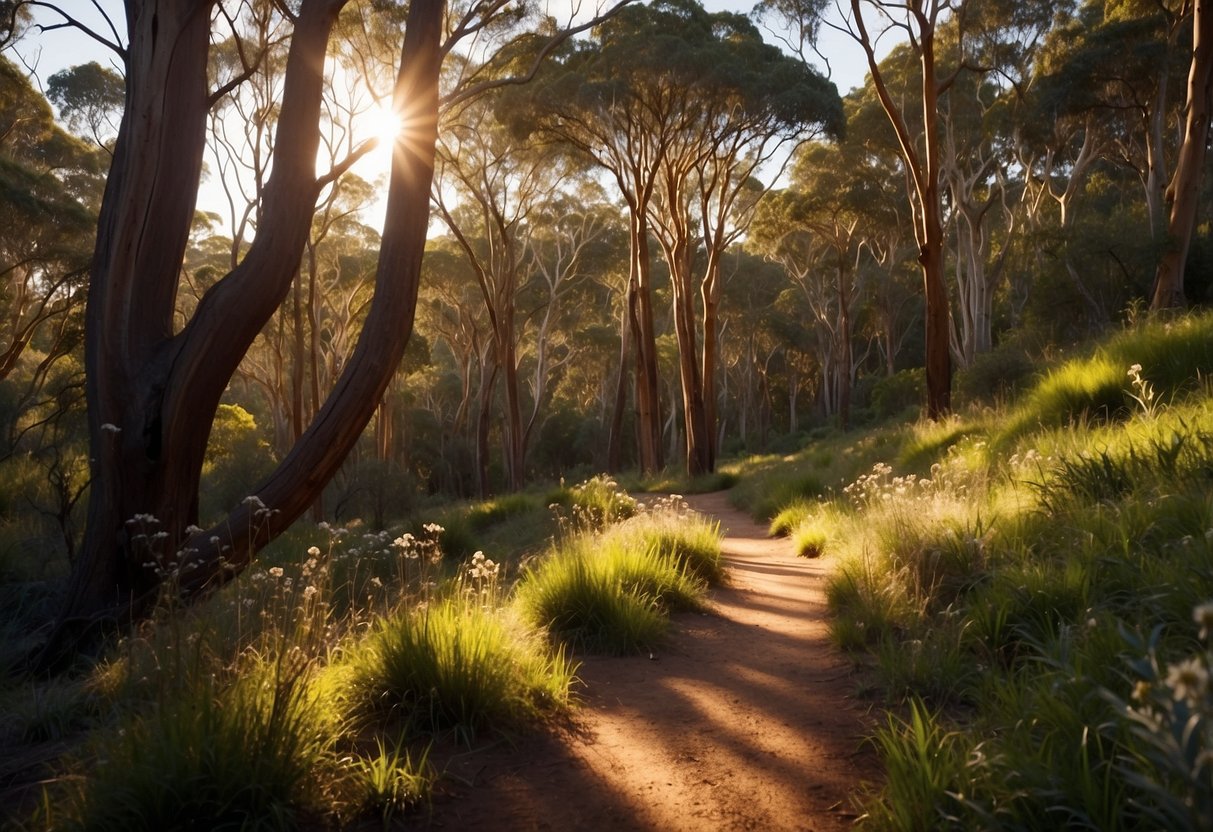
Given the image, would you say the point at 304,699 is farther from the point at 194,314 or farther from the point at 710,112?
the point at 710,112

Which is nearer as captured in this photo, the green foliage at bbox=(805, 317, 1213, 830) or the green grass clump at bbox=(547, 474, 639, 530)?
the green foliage at bbox=(805, 317, 1213, 830)

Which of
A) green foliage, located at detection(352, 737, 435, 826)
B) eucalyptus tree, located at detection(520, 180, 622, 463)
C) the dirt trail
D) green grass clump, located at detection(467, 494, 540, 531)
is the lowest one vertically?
green grass clump, located at detection(467, 494, 540, 531)

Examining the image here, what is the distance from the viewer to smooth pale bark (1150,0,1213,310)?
1045 cm

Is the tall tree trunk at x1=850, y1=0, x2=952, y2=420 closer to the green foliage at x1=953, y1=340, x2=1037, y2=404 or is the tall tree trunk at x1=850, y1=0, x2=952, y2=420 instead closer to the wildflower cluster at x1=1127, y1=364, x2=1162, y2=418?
the green foliage at x1=953, y1=340, x2=1037, y2=404

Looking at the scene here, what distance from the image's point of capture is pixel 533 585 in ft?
16.1

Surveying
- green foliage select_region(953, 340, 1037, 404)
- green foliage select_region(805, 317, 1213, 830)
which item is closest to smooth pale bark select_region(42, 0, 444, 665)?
green foliage select_region(805, 317, 1213, 830)

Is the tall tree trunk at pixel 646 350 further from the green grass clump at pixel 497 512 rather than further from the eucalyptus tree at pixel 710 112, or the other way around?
the green grass clump at pixel 497 512

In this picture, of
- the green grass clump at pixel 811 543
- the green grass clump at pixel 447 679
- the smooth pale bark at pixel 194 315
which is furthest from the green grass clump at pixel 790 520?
the green grass clump at pixel 447 679

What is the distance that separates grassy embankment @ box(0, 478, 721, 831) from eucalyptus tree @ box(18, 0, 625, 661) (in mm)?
634

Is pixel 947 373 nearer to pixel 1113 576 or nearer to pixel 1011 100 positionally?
pixel 1113 576

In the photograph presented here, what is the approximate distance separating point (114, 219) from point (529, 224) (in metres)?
21.2

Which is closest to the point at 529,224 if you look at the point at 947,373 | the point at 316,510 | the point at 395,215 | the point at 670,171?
the point at 670,171

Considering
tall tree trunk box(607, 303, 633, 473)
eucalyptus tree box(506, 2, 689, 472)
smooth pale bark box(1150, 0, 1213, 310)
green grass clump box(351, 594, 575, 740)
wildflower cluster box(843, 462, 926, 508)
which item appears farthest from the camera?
tall tree trunk box(607, 303, 633, 473)

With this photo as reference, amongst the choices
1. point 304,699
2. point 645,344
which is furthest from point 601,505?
point 645,344
